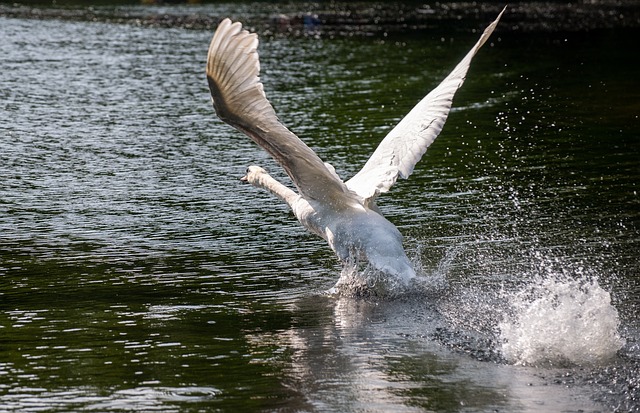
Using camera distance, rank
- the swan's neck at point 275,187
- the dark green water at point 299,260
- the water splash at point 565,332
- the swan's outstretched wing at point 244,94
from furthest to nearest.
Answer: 1. the swan's neck at point 275,187
2. the swan's outstretched wing at point 244,94
3. the water splash at point 565,332
4. the dark green water at point 299,260

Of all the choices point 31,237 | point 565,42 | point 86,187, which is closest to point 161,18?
point 565,42

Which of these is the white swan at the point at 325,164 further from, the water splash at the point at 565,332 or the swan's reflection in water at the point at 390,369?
the water splash at the point at 565,332

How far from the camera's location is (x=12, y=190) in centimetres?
1395

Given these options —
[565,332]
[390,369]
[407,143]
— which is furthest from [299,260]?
[565,332]

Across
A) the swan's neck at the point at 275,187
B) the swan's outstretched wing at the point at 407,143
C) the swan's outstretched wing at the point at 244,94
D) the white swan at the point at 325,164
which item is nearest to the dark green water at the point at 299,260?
the white swan at the point at 325,164

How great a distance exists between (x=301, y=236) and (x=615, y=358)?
15.8 ft

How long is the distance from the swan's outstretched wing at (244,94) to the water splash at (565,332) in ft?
7.37

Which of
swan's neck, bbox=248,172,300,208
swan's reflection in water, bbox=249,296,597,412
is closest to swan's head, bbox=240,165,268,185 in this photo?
swan's neck, bbox=248,172,300,208

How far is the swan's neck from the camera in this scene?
35.4ft

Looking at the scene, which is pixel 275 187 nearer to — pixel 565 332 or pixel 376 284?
pixel 376 284

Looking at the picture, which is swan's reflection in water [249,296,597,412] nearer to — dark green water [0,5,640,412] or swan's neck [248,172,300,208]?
dark green water [0,5,640,412]

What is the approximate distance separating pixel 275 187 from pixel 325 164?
1315 mm

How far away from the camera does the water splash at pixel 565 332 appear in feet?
26.3

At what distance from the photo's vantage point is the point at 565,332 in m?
8.17
